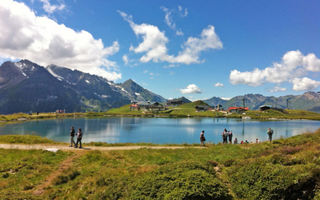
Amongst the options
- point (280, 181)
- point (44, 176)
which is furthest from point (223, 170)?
point (44, 176)

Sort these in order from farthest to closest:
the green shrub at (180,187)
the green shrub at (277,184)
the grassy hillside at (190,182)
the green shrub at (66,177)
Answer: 1. the green shrub at (66,177)
2. the green shrub at (277,184)
3. the grassy hillside at (190,182)
4. the green shrub at (180,187)

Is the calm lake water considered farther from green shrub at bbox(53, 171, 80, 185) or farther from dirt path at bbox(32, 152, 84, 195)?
green shrub at bbox(53, 171, 80, 185)

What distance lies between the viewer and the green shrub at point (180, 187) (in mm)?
8148

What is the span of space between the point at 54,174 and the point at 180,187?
14.6 meters

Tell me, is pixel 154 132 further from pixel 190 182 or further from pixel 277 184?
pixel 190 182

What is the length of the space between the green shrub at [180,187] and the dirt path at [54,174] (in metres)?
9.14

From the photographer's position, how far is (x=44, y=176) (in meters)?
17.4

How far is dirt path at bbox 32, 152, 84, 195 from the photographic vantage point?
14422 mm

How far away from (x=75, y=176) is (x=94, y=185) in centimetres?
439

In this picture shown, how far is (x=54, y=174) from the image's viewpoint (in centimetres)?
1803

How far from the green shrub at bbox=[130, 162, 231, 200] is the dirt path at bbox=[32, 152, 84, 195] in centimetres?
914

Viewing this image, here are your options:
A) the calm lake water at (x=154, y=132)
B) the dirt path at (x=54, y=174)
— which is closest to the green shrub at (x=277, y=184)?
the dirt path at (x=54, y=174)

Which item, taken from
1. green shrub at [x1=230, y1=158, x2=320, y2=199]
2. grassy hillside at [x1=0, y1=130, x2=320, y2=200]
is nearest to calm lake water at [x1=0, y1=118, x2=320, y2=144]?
grassy hillside at [x1=0, y1=130, x2=320, y2=200]

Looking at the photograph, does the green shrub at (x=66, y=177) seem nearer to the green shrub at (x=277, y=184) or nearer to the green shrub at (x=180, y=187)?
the green shrub at (x=180, y=187)
